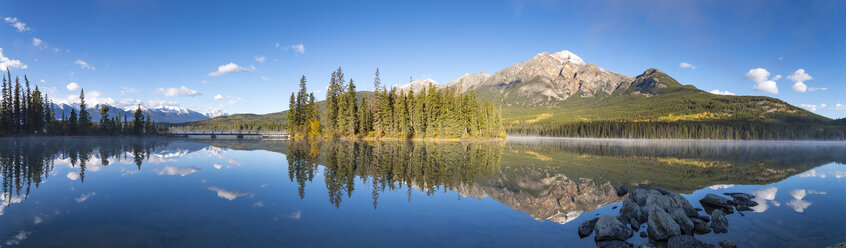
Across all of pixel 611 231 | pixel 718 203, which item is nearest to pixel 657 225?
pixel 611 231

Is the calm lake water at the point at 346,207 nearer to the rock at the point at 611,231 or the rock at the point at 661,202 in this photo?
the rock at the point at 611,231

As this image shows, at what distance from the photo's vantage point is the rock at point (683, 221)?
1224 cm

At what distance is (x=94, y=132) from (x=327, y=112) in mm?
66539

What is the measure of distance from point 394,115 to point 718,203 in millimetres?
69599

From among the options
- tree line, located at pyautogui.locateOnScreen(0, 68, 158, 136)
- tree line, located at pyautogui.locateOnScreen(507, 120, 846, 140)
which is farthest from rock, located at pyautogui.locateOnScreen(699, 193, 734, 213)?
tree line, located at pyautogui.locateOnScreen(507, 120, 846, 140)

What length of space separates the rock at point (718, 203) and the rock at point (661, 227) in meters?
6.54

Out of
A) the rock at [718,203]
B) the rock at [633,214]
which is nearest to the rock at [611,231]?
the rock at [633,214]

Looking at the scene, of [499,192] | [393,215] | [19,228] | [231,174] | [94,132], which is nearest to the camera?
[19,228]

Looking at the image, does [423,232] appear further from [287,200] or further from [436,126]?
[436,126]

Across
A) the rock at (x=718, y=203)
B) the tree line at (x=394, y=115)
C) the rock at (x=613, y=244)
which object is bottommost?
the rock at (x=718, y=203)

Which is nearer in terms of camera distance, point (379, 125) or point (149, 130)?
point (379, 125)

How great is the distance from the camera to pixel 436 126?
81.5 metres

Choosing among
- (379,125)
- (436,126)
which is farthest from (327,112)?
(436,126)

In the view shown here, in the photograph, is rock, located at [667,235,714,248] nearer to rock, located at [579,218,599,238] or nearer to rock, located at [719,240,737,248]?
rock, located at [719,240,737,248]
